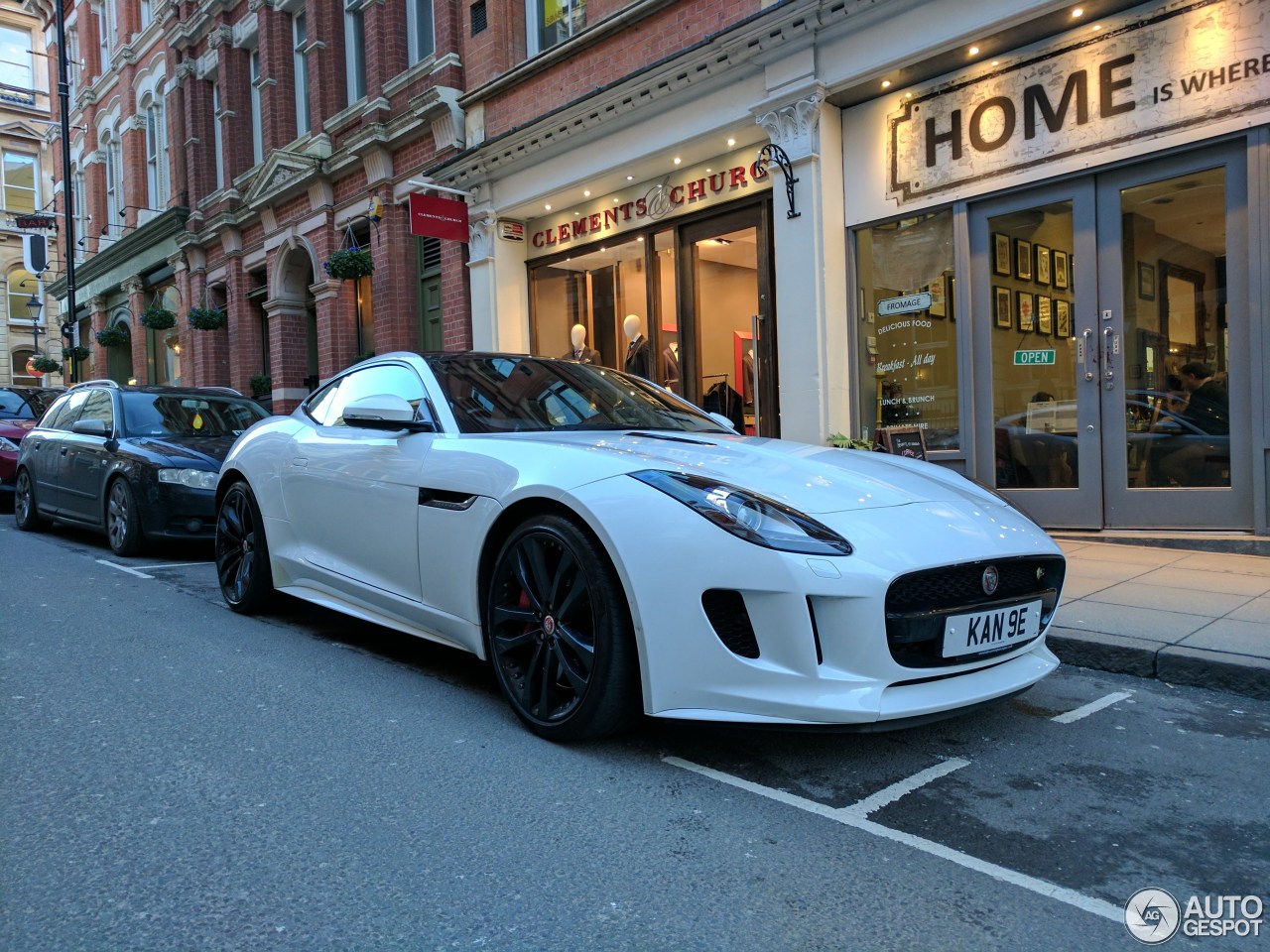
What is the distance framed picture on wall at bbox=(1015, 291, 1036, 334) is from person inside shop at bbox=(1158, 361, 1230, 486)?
1205 millimetres

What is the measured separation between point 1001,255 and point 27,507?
9.88m

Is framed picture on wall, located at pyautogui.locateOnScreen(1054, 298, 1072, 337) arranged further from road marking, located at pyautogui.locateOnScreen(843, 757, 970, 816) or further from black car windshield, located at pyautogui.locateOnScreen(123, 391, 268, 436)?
black car windshield, located at pyautogui.locateOnScreen(123, 391, 268, 436)

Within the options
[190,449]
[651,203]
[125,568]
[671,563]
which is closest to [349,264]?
[651,203]

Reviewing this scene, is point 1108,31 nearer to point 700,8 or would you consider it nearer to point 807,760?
point 700,8

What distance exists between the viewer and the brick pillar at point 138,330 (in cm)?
2484

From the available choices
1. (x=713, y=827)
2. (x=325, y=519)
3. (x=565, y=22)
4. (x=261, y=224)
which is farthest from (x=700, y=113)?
(x=261, y=224)

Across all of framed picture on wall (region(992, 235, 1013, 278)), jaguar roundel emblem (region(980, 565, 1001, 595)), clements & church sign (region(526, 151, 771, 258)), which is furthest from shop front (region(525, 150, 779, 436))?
jaguar roundel emblem (region(980, 565, 1001, 595))

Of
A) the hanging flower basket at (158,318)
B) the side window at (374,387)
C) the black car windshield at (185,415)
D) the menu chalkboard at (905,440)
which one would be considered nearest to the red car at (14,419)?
the black car windshield at (185,415)

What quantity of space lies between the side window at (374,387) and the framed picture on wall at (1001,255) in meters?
5.48

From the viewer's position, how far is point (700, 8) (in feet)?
31.7

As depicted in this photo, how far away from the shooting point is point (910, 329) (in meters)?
8.57

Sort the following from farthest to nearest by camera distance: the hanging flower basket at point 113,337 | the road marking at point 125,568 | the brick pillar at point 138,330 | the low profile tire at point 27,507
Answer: the brick pillar at point 138,330 → the hanging flower basket at point 113,337 → the low profile tire at point 27,507 → the road marking at point 125,568

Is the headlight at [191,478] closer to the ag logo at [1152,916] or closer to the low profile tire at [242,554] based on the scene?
the low profile tire at [242,554]

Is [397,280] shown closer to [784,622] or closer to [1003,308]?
[1003,308]
